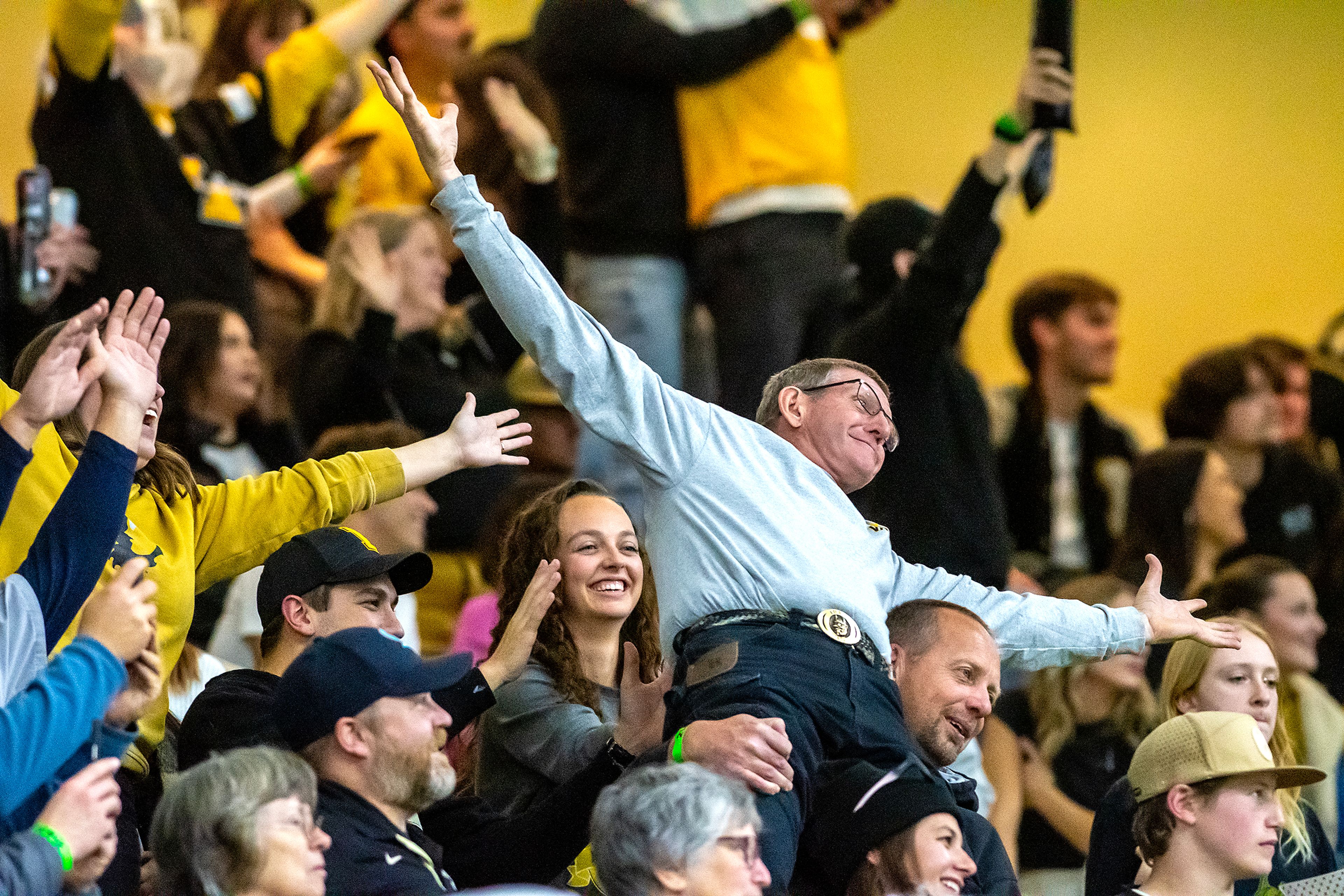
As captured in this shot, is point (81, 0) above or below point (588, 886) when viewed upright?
above

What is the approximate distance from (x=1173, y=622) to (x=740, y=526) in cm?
93

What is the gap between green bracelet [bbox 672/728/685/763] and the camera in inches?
117

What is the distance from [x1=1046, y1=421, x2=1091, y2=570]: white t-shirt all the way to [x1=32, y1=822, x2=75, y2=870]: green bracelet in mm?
3878

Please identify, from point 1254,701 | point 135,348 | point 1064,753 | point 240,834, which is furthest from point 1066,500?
point 240,834

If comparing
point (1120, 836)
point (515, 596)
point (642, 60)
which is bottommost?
point (1120, 836)

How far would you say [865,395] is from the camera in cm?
346

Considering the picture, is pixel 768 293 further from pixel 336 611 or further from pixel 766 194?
pixel 336 611

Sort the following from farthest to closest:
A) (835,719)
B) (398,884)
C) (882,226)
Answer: (882,226) < (835,719) < (398,884)

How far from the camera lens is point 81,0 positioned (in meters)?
4.60

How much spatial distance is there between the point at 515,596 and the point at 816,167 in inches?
86.2

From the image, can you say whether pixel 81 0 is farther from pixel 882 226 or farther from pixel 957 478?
pixel 957 478

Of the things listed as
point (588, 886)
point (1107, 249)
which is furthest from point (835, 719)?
point (1107, 249)

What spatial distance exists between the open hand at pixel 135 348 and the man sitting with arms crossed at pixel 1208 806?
1882mm

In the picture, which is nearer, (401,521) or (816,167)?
(401,521)
